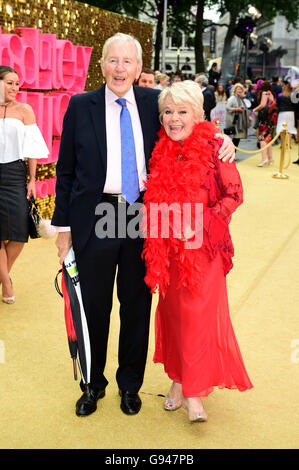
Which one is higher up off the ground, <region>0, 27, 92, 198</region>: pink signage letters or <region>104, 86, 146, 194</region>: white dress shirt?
<region>0, 27, 92, 198</region>: pink signage letters

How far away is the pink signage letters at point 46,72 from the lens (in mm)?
6062

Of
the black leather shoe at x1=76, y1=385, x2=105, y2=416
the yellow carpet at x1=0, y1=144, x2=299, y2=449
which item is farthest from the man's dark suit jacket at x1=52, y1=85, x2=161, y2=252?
the yellow carpet at x1=0, y1=144, x2=299, y2=449

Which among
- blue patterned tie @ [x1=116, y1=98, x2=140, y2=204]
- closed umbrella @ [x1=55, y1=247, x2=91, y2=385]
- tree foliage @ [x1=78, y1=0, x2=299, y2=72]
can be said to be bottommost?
closed umbrella @ [x1=55, y1=247, x2=91, y2=385]

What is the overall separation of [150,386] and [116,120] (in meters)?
1.60

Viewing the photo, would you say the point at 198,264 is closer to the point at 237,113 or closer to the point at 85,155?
the point at 85,155

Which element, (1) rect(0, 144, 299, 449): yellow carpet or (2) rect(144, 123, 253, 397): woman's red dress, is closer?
(2) rect(144, 123, 253, 397): woman's red dress

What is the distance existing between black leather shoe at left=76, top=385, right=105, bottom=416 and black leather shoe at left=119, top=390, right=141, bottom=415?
152mm

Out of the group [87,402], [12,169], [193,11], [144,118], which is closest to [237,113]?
[12,169]

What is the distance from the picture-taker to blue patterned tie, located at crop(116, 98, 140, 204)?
2748 mm

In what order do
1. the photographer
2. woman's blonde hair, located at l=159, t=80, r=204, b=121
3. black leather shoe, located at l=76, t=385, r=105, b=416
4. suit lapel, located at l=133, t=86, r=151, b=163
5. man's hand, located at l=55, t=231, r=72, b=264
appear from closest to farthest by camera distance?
1. woman's blonde hair, located at l=159, t=80, r=204, b=121
2. suit lapel, located at l=133, t=86, r=151, b=163
3. man's hand, located at l=55, t=231, r=72, b=264
4. black leather shoe, located at l=76, t=385, r=105, b=416
5. the photographer

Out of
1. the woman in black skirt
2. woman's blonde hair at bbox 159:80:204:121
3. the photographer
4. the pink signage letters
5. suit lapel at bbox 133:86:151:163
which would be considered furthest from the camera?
the photographer

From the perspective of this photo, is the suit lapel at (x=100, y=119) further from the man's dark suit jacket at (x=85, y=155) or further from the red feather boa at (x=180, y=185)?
the red feather boa at (x=180, y=185)

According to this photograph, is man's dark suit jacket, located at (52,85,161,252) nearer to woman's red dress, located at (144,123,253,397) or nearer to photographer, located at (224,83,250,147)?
woman's red dress, located at (144,123,253,397)

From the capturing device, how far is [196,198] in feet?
8.91
